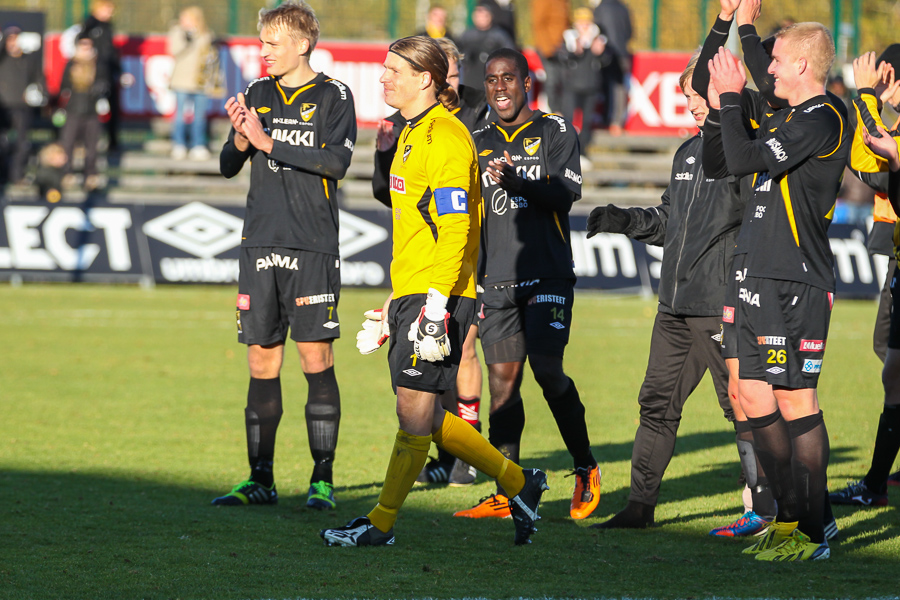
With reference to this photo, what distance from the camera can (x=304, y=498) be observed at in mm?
6473

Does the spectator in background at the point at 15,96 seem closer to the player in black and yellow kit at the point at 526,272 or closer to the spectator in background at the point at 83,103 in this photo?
the spectator in background at the point at 83,103

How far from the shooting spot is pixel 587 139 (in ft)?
70.7

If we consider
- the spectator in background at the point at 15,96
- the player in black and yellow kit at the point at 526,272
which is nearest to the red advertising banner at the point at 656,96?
the spectator in background at the point at 15,96

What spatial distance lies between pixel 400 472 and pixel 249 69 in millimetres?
18561

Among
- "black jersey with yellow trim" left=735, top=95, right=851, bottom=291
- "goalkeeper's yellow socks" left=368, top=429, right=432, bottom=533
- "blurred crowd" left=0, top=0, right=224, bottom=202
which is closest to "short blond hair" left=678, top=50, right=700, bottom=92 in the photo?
"black jersey with yellow trim" left=735, top=95, right=851, bottom=291

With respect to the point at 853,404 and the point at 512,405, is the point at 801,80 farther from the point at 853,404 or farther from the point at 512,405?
the point at 853,404

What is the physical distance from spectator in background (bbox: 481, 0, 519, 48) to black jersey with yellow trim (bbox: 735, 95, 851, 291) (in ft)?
52.0

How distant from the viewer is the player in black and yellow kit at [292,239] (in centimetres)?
628

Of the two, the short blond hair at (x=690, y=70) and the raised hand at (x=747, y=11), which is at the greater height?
the raised hand at (x=747, y=11)

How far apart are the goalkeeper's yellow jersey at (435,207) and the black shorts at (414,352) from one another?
6cm

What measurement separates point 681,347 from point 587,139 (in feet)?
52.9

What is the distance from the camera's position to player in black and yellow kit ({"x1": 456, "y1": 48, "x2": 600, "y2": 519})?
6.13m

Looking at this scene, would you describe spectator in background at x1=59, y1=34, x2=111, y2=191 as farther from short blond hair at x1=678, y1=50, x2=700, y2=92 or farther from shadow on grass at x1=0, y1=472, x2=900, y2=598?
short blond hair at x1=678, y1=50, x2=700, y2=92

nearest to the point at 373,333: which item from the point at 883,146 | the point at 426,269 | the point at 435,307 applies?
the point at 426,269
